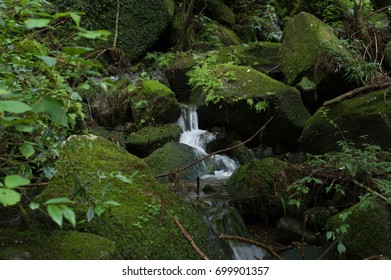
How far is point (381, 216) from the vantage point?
12.4 ft

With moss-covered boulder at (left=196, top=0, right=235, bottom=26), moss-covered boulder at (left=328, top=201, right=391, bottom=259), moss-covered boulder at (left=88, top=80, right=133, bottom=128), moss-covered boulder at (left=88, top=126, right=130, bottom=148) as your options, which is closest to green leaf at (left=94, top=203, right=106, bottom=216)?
moss-covered boulder at (left=328, top=201, right=391, bottom=259)

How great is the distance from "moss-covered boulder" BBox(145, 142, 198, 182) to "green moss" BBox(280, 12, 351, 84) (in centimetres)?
281

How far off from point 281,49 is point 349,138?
338cm

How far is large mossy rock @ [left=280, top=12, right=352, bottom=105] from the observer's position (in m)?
6.93

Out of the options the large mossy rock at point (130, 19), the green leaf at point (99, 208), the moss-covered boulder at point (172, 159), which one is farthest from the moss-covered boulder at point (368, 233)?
the large mossy rock at point (130, 19)

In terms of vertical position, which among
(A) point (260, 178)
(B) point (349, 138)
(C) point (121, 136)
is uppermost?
(B) point (349, 138)

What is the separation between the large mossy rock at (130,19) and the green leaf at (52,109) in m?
8.42

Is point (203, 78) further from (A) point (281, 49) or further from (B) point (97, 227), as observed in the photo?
(B) point (97, 227)

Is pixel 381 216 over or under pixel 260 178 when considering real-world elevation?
over

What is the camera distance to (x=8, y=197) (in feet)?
4.39

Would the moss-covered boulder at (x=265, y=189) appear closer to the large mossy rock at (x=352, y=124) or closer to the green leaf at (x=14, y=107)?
the large mossy rock at (x=352, y=124)

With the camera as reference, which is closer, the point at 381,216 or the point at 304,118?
the point at 381,216

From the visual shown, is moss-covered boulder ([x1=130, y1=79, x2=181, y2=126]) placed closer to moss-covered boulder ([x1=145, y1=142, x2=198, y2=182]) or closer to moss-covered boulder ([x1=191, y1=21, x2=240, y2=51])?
moss-covered boulder ([x1=145, y1=142, x2=198, y2=182])

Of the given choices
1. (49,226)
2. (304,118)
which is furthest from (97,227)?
(304,118)
